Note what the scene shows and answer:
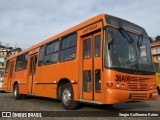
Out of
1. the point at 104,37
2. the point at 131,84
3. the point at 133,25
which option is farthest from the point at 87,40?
the point at 131,84

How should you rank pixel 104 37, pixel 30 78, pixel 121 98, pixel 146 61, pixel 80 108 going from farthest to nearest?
pixel 30 78 → pixel 80 108 → pixel 146 61 → pixel 104 37 → pixel 121 98

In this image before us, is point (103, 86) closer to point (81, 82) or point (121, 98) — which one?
point (121, 98)

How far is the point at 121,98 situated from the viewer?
6820 millimetres

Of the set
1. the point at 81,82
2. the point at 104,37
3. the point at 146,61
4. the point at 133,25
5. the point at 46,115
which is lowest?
the point at 46,115

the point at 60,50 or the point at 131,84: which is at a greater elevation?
the point at 60,50

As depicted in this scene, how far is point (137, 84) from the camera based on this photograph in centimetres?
738

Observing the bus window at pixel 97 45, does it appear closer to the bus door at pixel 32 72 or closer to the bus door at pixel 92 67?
the bus door at pixel 92 67

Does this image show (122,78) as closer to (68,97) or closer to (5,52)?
(68,97)

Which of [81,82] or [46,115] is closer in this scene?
[46,115]

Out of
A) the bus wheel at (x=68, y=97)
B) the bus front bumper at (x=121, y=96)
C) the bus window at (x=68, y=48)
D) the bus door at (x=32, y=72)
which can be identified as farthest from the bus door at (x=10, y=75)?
the bus front bumper at (x=121, y=96)

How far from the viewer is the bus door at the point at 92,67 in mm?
7436

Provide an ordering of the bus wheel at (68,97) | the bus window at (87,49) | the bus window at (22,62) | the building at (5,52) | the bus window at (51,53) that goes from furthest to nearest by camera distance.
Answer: the building at (5,52)
the bus window at (22,62)
the bus window at (51,53)
the bus wheel at (68,97)
the bus window at (87,49)

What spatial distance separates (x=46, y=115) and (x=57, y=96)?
1.94 m

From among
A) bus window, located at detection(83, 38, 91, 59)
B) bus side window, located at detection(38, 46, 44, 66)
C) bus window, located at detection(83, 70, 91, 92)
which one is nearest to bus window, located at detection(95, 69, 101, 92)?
bus window, located at detection(83, 70, 91, 92)
